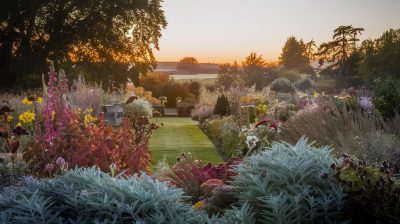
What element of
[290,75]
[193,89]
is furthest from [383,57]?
[193,89]

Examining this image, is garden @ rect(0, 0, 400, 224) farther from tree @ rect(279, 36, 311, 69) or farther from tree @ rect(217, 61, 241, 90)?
tree @ rect(279, 36, 311, 69)

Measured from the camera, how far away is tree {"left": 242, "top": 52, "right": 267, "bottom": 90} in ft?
128

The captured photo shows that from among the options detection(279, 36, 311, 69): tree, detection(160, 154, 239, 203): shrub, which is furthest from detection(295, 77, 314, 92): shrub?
detection(160, 154, 239, 203): shrub

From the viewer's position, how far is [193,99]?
33.0 meters

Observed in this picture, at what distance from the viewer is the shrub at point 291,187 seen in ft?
10.4

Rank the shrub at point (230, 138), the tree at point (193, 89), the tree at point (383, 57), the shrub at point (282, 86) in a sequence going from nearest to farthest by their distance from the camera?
1. the shrub at point (230, 138)
2. the shrub at point (282, 86)
3. the tree at point (193, 89)
4. the tree at point (383, 57)

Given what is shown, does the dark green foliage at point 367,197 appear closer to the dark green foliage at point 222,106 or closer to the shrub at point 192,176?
Answer: the shrub at point 192,176

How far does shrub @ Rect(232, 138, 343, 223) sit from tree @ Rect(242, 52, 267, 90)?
34.8 meters

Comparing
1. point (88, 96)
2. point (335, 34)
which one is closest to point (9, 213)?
point (88, 96)

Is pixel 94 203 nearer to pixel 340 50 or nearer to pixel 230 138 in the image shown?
pixel 230 138

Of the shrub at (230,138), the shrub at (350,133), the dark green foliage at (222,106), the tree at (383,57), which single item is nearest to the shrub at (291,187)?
the shrub at (350,133)

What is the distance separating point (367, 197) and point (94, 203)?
164cm

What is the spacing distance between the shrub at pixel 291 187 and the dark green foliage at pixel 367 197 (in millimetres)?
79

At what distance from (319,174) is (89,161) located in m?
2.68
